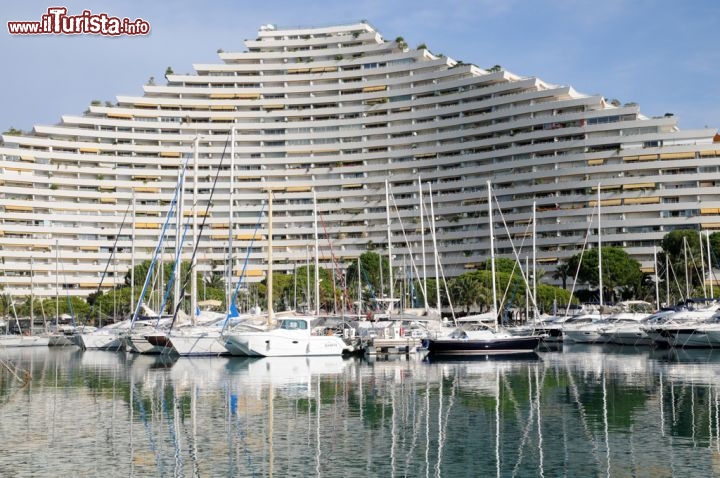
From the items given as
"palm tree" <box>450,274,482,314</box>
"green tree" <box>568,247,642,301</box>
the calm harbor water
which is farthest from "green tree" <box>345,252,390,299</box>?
the calm harbor water

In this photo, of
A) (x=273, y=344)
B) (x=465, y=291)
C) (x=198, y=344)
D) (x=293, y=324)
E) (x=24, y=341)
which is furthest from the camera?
(x=465, y=291)

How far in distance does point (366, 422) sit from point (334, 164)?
14309cm

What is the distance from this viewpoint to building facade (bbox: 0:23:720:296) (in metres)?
141

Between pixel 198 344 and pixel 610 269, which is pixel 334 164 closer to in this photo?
pixel 610 269

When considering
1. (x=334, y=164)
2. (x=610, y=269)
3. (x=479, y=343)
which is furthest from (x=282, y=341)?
(x=334, y=164)

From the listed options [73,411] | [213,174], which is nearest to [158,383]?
[73,411]

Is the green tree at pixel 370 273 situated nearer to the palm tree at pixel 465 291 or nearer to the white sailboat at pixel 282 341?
the palm tree at pixel 465 291

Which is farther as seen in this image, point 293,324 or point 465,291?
point 465,291

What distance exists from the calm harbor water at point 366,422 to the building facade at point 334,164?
9184cm

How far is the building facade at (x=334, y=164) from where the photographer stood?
14062 cm

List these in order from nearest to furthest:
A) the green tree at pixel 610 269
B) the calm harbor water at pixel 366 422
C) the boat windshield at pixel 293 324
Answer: the calm harbor water at pixel 366 422 → the boat windshield at pixel 293 324 → the green tree at pixel 610 269

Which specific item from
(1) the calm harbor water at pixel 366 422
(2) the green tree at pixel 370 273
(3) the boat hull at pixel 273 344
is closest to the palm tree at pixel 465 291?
(2) the green tree at pixel 370 273

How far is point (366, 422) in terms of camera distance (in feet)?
98.9

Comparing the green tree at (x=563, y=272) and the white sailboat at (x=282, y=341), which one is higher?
the green tree at (x=563, y=272)
